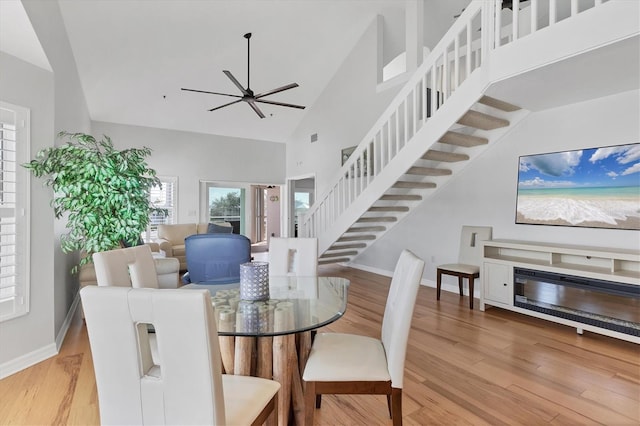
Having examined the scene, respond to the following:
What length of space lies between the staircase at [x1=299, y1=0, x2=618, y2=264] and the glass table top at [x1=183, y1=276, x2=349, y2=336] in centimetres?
212

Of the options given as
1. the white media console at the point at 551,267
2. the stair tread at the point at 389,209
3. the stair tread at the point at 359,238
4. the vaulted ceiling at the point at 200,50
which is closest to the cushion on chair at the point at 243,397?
the white media console at the point at 551,267

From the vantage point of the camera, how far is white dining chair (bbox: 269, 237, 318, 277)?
285 centimetres

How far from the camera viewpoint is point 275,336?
65.5 inches

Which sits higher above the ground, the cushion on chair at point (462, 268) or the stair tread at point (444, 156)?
the stair tread at point (444, 156)

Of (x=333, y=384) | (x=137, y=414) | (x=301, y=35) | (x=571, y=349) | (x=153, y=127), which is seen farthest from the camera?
(x=153, y=127)

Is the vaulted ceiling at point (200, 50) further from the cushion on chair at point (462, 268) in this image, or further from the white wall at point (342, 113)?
the cushion on chair at point (462, 268)

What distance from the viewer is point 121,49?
4824mm

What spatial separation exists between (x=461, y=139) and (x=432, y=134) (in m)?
0.55

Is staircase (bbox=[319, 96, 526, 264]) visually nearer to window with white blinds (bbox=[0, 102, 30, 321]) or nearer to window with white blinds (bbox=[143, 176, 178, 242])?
window with white blinds (bbox=[0, 102, 30, 321])

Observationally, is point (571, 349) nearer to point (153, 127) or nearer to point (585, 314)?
point (585, 314)

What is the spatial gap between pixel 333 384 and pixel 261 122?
6.98 m

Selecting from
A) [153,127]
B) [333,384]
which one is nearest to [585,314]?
[333,384]

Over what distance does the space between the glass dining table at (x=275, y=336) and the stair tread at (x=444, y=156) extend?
A: 262 cm

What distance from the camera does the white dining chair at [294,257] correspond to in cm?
285
